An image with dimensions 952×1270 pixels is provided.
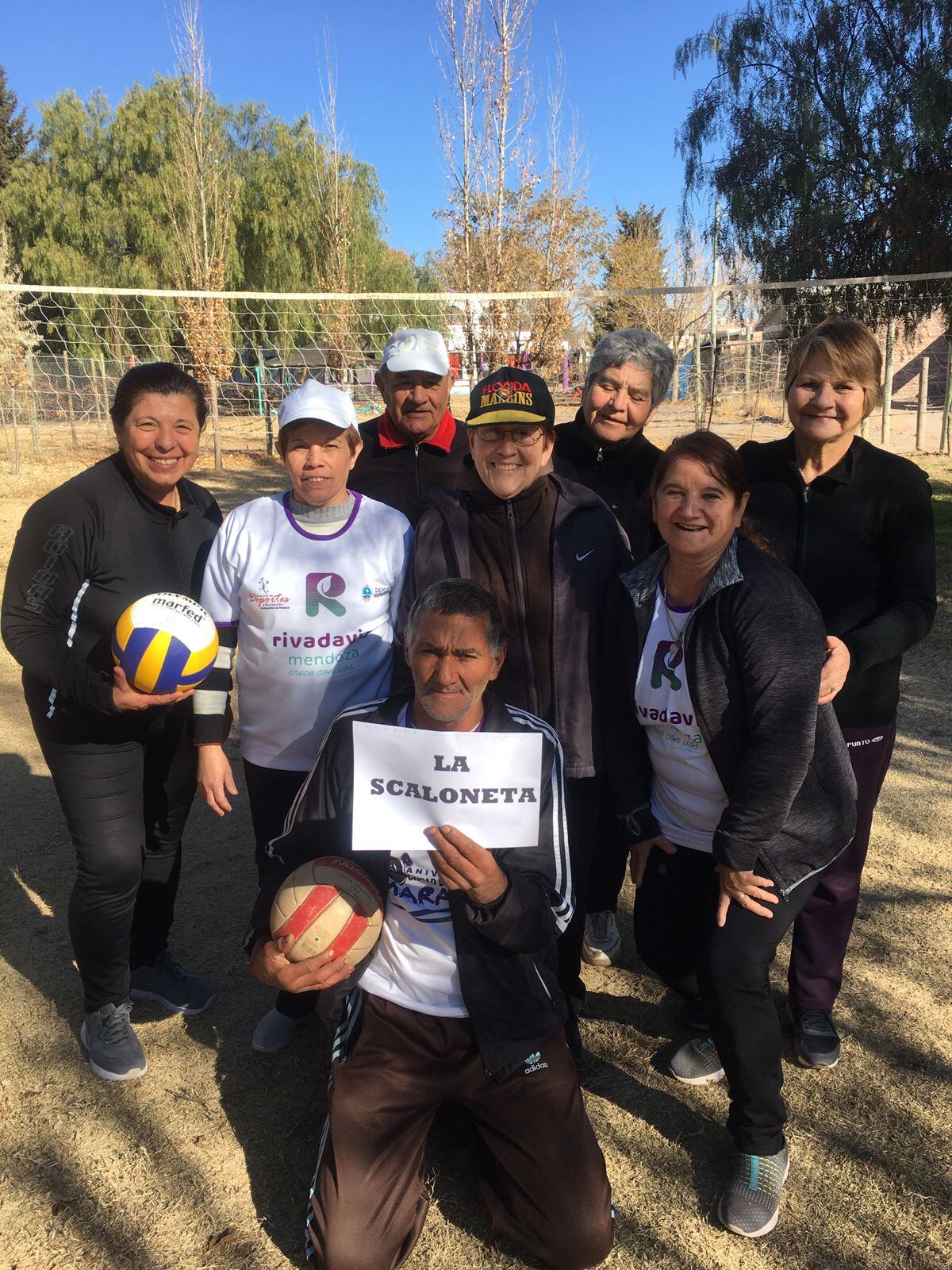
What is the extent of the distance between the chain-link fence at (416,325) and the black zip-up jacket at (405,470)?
17.8ft

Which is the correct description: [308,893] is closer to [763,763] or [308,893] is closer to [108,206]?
[763,763]

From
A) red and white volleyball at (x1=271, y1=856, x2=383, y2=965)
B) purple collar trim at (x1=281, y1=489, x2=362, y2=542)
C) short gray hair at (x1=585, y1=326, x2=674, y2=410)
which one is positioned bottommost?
red and white volleyball at (x1=271, y1=856, x2=383, y2=965)

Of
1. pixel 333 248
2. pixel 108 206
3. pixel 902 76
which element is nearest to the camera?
pixel 902 76

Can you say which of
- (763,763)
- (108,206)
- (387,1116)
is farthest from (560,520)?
(108,206)

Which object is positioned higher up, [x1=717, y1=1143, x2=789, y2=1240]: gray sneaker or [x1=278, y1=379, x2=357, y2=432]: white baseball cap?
[x1=278, y1=379, x2=357, y2=432]: white baseball cap

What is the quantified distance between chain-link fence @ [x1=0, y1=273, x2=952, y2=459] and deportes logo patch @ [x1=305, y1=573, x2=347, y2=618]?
6553 mm

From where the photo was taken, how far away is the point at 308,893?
2.45 meters

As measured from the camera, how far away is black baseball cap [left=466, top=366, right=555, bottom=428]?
8.99ft

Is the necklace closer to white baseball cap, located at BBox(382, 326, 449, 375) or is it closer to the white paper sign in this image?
the white paper sign

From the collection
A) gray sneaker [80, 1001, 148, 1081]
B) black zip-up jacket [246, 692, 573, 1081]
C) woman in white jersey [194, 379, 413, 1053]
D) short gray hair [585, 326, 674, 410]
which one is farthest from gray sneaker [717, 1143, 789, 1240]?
short gray hair [585, 326, 674, 410]

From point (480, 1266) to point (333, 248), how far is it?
834 inches

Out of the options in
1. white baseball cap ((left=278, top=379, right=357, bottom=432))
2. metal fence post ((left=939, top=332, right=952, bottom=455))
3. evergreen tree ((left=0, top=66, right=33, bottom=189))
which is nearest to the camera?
white baseball cap ((left=278, top=379, right=357, bottom=432))

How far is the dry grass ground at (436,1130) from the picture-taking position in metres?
2.40

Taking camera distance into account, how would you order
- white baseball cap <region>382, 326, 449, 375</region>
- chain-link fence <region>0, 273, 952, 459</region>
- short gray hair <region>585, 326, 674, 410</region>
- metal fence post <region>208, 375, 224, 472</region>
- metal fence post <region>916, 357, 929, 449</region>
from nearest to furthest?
short gray hair <region>585, 326, 674, 410</region>
white baseball cap <region>382, 326, 449, 375</region>
chain-link fence <region>0, 273, 952, 459</region>
metal fence post <region>208, 375, 224, 472</region>
metal fence post <region>916, 357, 929, 449</region>
